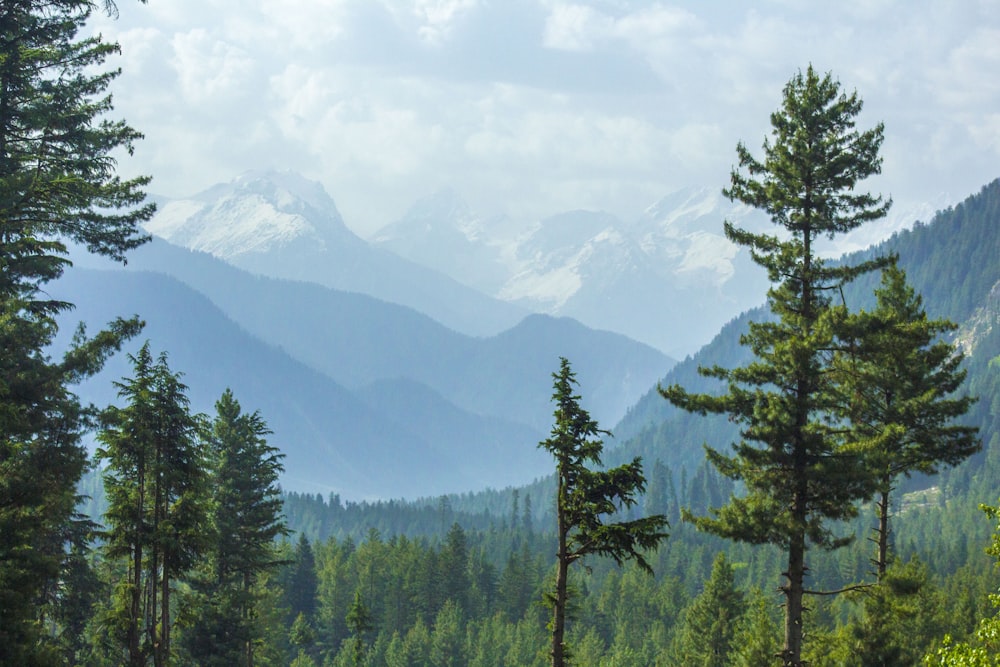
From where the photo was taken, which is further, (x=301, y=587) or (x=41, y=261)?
(x=301, y=587)

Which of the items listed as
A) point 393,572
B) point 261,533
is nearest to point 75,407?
point 261,533

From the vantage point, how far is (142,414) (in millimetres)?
31078

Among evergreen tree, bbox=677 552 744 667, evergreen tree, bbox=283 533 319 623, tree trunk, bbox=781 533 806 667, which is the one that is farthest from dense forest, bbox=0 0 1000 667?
evergreen tree, bbox=283 533 319 623

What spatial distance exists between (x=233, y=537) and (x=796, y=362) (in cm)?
2798

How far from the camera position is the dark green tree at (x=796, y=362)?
24.7 m

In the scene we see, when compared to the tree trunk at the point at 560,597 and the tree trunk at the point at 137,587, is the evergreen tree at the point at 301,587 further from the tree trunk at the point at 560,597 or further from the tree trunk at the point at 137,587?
the tree trunk at the point at 560,597

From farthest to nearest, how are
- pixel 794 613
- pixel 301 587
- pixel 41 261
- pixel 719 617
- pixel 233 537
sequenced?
pixel 301 587, pixel 719 617, pixel 233 537, pixel 41 261, pixel 794 613

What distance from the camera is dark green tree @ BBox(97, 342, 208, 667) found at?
30453mm

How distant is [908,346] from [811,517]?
19.8ft

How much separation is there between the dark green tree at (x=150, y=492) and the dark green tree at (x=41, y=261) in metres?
1.40

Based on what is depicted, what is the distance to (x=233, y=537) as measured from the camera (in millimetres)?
43219

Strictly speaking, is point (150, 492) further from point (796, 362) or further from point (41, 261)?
point (796, 362)

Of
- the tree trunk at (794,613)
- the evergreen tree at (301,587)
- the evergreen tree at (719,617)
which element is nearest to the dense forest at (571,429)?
the tree trunk at (794,613)

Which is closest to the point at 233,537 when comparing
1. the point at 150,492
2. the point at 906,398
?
the point at 150,492
